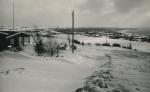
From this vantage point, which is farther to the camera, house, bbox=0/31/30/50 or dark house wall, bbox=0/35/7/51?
house, bbox=0/31/30/50

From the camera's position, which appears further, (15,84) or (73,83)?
(73,83)

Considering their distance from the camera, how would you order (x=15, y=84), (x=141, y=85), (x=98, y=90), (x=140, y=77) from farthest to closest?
1. (x=140, y=77)
2. (x=141, y=85)
3. (x=98, y=90)
4. (x=15, y=84)

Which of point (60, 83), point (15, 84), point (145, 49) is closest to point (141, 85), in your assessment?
point (60, 83)

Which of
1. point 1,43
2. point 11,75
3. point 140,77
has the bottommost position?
point 140,77

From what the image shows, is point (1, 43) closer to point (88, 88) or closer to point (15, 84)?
point (15, 84)

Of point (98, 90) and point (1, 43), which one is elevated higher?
point (1, 43)

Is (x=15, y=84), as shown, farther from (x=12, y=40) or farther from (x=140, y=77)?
(x=12, y=40)

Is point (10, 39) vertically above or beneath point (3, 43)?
above

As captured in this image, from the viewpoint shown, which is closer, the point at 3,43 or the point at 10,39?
the point at 3,43

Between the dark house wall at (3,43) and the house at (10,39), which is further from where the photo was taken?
the house at (10,39)

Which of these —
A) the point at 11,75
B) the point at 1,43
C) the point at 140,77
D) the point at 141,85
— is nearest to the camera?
the point at 11,75
